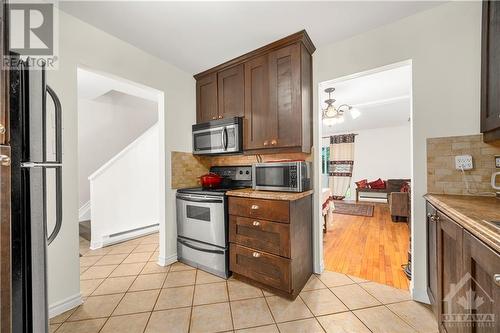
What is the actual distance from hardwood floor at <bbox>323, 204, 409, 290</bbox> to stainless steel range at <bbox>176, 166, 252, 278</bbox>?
1234mm

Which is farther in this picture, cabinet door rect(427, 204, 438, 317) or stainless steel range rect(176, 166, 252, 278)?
stainless steel range rect(176, 166, 252, 278)

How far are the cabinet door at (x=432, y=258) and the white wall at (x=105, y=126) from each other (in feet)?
16.4

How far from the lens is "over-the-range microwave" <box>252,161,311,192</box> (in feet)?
6.02

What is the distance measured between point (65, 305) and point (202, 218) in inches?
48.5

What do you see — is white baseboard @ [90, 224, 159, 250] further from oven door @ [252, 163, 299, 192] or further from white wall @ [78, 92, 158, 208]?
oven door @ [252, 163, 299, 192]

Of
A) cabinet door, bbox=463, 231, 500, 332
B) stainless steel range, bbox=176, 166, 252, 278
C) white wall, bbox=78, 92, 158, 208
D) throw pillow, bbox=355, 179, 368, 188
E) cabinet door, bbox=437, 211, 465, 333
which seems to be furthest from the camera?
throw pillow, bbox=355, 179, 368, 188

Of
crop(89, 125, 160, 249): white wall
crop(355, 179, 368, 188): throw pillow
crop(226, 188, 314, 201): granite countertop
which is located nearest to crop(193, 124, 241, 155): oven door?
crop(226, 188, 314, 201): granite countertop

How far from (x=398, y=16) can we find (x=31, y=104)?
8.31 feet

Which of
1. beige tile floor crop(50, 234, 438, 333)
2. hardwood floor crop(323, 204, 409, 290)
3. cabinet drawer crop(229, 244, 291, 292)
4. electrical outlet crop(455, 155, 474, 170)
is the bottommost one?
hardwood floor crop(323, 204, 409, 290)

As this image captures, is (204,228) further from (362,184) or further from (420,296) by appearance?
(362,184)

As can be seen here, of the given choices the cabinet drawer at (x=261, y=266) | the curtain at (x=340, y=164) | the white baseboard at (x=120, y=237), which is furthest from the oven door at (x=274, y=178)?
the curtain at (x=340, y=164)

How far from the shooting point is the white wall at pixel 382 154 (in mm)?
6416

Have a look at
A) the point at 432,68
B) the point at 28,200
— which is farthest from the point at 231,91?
the point at 28,200

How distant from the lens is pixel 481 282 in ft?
2.47
